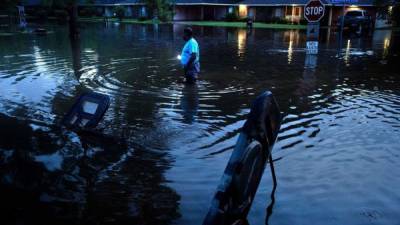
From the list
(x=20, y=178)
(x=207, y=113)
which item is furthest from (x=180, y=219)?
(x=207, y=113)

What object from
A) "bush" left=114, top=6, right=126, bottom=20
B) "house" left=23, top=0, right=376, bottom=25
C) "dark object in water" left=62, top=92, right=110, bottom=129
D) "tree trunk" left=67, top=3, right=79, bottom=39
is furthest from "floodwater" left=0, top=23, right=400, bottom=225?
"bush" left=114, top=6, right=126, bottom=20

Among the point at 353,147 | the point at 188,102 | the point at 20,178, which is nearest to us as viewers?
the point at 20,178

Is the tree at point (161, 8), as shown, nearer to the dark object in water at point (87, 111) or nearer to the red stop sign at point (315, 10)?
the red stop sign at point (315, 10)

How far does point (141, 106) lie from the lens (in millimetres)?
9891

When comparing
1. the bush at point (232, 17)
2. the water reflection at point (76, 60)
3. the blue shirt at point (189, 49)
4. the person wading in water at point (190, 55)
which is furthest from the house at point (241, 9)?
the blue shirt at point (189, 49)

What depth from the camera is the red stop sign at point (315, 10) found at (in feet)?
49.9

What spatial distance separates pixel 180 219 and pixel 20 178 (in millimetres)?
2578

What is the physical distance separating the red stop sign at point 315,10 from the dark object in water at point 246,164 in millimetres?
11693

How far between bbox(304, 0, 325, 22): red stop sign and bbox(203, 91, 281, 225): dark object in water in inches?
460

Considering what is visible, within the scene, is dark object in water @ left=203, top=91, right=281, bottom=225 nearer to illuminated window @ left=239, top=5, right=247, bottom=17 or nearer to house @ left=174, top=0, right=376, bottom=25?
house @ left=174, top=0, right=376, bottom=25

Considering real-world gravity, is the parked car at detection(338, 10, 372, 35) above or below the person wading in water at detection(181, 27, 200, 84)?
above

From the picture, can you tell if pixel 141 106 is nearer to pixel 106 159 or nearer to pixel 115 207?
pixel 106 159

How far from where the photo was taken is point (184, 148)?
7184 mm

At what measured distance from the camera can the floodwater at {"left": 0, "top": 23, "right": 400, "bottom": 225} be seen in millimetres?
5219
